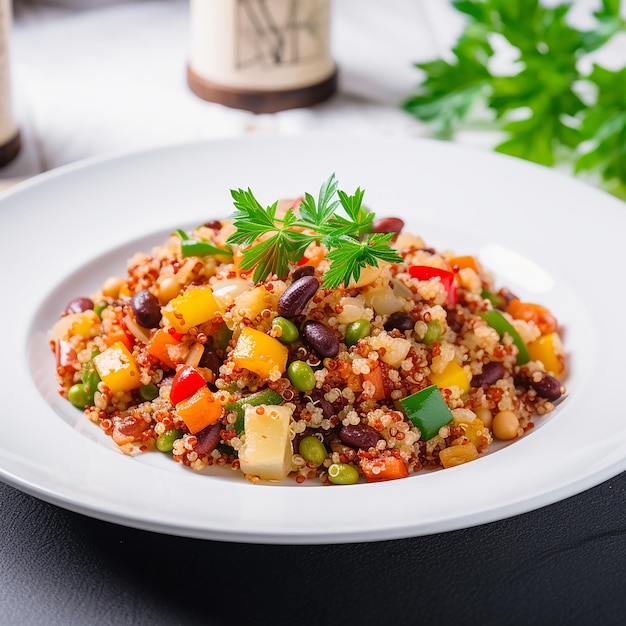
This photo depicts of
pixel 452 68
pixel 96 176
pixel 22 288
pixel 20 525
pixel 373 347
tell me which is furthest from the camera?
pixel 452 68

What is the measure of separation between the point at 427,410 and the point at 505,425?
0.27 m

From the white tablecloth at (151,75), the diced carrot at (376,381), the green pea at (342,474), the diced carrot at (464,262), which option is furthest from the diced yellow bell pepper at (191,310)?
the white tablecloth at (151,75)

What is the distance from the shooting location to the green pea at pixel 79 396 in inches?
121

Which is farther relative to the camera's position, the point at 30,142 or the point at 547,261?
the point at 30,142

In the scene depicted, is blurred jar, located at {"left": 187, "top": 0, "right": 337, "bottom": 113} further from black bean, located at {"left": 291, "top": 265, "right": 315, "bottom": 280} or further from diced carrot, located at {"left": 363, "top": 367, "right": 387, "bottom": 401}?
diced carrot, located at {"left": 363, "top": 367, "right": 387, "bottom": 401}

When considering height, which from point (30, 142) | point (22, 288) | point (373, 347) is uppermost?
point (373, 347)

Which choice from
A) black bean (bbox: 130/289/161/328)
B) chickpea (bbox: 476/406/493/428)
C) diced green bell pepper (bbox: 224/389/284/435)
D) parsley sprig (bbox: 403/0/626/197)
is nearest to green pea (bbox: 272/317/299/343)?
diced green bell pepper (bbox: 224/389/284/435)

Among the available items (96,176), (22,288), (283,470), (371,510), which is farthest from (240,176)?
(371,510)

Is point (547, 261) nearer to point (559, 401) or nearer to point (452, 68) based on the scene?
point (559, 401)

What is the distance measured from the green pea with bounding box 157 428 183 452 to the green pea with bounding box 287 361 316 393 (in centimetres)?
40

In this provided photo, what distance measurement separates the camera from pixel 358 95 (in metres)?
5.68

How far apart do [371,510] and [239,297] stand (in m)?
0.94

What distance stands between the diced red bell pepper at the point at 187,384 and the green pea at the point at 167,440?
0.32 ft

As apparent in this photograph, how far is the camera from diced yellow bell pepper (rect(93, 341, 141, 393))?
3051mm
